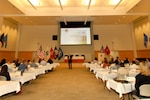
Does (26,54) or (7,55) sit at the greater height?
(26,54)

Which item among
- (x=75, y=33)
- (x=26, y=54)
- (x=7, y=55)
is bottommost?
(x=7, y=55)

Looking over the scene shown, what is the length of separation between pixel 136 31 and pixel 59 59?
12.7 meters

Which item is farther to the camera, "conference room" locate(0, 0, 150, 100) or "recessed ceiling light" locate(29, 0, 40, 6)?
"conference room" locate(0, 0, 150, 100)

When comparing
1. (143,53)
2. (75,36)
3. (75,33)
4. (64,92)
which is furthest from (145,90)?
(143,53)

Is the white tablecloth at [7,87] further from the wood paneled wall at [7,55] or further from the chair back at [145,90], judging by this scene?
the wood paneled wall at [7,55]

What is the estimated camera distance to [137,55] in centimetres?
2262

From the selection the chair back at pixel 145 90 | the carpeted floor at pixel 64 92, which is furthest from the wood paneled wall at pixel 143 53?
the chair back at pixel 145 90

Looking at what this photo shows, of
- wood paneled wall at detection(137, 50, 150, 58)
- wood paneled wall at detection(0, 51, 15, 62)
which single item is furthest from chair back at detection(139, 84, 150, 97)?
wood paneled wall at detection(0, 51, 15, 62)

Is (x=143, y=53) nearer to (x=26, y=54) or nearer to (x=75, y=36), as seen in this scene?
(x=75, y=36)

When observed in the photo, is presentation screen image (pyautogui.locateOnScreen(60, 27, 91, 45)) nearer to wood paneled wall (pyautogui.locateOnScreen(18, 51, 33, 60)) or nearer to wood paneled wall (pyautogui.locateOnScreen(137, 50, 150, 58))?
wood paneled wall (pyautogui.locateOnScreen(18, 51, 33, 60))

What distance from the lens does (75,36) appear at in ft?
70.7

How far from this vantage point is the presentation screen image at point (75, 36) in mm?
21375

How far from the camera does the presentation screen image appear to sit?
21.4 m

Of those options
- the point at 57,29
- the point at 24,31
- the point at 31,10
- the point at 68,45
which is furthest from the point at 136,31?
the point at 24,31
